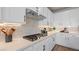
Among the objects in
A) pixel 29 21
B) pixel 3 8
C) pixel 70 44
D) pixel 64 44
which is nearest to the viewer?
pixel 3 8

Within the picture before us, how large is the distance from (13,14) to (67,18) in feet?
11.9

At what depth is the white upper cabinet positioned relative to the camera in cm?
143

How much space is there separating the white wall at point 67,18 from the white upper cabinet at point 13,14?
328 centimetres

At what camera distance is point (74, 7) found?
166 inches

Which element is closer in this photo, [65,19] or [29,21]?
[29,21]

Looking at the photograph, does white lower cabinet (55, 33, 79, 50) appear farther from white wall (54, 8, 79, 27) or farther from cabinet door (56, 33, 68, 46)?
white wall (54, 8, 79, 27)

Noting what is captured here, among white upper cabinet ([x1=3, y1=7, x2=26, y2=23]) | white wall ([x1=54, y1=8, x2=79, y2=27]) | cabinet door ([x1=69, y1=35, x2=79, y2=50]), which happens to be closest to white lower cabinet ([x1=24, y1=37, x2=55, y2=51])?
white upper cabinet ([x1=3, y1=7, x2=26, y2=23])

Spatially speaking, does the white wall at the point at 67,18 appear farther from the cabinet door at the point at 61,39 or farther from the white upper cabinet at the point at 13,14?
the white upper cabinet at the point at 13,14

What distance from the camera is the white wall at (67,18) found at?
429 cm

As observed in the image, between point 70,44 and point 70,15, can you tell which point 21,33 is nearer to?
point 70,44

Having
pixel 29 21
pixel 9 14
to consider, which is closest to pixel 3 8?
pixel 9 14

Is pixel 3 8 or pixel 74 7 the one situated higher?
pixel 74 7

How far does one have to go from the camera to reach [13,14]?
1.57 meters

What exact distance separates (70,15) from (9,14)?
3710 mm
